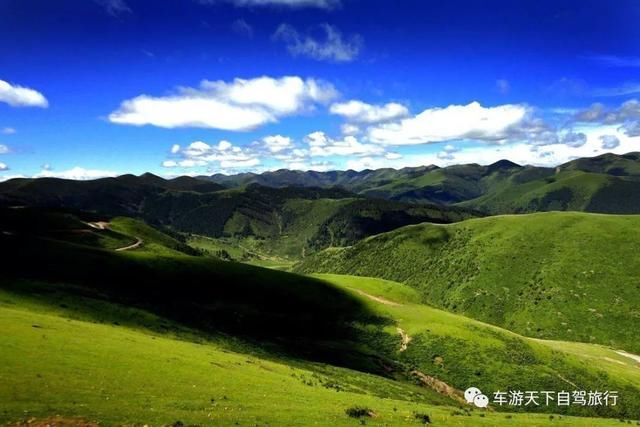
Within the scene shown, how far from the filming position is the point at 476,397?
6588cm

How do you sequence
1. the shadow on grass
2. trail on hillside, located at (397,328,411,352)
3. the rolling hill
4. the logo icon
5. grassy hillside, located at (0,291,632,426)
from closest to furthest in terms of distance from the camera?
grassy hillside, located at (0,291,632,426) < the rolling hill < the logo icon < the shadow on grass < trail on hillside, located at (397,328,411,352)

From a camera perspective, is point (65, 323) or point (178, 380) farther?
point (65, 323)

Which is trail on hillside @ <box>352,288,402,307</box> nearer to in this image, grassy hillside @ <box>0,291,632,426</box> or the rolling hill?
the rolling hill

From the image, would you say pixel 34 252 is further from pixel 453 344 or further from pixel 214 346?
pixel 453 344

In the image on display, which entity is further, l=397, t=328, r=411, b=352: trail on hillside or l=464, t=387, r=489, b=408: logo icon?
l=397, t=328, r=411, b=352: trail on hillside

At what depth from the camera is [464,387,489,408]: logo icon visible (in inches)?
2465

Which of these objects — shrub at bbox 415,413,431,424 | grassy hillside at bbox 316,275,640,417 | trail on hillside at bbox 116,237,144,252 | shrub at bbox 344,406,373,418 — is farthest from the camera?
trail on hillside at bbox 116,237,144,252

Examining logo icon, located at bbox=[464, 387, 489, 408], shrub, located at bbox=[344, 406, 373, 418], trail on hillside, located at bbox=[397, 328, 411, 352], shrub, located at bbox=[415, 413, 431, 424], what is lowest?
logo icon, located at bbox=[464, 387, 489, 408]

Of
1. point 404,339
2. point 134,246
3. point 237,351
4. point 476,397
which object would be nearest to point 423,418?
point 237,351

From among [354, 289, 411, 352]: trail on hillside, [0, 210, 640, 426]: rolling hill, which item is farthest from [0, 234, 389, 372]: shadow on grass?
[354, 289, 411, 352]: trail on hillside

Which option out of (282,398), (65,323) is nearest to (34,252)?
(65,323)

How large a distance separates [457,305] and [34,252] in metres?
154

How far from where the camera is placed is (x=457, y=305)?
189125 mm

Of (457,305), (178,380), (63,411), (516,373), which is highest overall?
(63,411)
